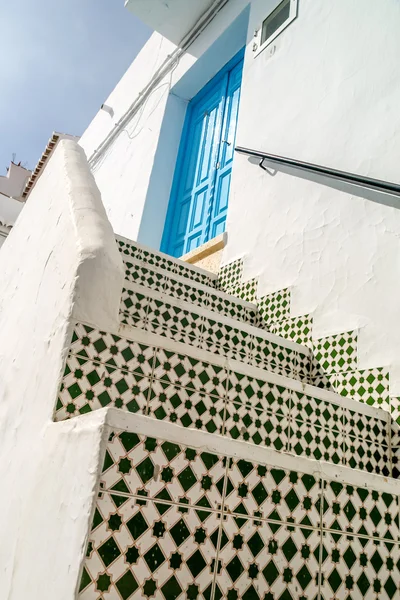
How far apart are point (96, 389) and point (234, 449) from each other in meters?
0.41

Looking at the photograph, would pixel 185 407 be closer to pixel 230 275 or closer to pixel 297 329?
pixel 297 329

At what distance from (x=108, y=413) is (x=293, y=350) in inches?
61.4

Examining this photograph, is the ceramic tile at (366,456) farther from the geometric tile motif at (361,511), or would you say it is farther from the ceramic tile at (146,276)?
the ceramic tile at (146,276)

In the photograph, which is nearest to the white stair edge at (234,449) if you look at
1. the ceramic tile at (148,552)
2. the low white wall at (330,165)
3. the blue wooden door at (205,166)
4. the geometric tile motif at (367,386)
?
the ceramic tile at (148,552)

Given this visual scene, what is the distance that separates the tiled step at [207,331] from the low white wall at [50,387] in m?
0.46

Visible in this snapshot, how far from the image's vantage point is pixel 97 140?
7.64m

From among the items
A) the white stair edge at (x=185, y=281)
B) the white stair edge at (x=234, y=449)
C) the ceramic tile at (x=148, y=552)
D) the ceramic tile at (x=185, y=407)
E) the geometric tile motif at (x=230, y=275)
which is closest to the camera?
the ceramic tile at (x=148, y=552)

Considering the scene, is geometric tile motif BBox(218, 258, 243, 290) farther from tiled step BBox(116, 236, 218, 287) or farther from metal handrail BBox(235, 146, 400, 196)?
metal handrail BBox(235, 146, 400, 196)

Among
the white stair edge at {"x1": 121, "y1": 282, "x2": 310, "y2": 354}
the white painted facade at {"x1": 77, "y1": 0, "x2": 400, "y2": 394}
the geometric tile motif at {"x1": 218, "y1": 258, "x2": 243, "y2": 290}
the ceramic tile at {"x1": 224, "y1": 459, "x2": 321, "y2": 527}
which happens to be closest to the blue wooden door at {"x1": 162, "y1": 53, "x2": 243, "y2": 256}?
the white painted facade at {"x1": 77, "y1": 0, "x2": 400, "y2": 394}

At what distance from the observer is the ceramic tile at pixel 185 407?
138 cm

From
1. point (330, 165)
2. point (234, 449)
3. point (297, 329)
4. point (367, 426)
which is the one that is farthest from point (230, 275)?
point (234, 449)

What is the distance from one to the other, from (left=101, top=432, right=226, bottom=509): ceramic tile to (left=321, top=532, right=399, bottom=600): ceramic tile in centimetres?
36

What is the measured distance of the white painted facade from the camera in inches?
90.3

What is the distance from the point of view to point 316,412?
5.36 ft
